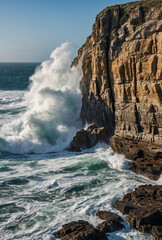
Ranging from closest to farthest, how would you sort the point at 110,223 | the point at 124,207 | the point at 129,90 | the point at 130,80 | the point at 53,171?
1. the point at 110,223
2. the point at 124,207
3. the point at 53,171
4. the point at 130,80
5. the point at 129,90

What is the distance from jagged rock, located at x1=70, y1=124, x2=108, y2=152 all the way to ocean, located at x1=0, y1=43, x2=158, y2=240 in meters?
0.57

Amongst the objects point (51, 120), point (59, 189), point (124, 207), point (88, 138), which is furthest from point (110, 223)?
point (51, 120)

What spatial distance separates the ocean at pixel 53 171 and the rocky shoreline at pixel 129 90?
114 centimetres

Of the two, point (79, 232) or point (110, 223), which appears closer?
point (79, 232)

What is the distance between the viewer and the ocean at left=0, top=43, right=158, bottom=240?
1517 centimetres

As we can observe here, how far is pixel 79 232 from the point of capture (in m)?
13.2

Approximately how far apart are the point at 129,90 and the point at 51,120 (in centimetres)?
1083

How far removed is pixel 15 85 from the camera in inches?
2751

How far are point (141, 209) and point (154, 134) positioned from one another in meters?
8.33

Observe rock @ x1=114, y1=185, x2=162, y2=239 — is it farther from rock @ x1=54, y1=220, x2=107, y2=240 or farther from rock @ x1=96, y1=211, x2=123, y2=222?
rock @ x1=54, y1=220, x2=107, y2=240

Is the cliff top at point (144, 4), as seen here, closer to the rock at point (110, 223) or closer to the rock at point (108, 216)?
the rock at point (108, 216)

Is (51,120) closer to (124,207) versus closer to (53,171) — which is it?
(53,171)

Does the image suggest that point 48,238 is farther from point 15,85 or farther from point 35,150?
point 15,85

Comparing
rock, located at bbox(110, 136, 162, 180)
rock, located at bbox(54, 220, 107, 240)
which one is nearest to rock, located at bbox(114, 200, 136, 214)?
rock, located at bbox(54, 220, 107, 240)
